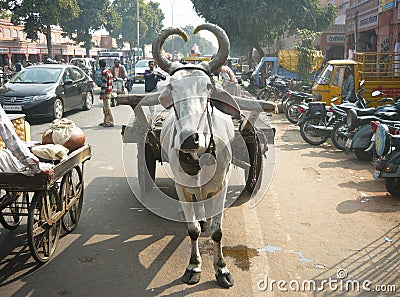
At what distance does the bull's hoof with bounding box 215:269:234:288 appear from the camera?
3879 millimetres

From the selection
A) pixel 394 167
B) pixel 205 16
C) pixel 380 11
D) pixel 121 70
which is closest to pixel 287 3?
pixel 205 16

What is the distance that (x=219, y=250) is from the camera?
163 inches

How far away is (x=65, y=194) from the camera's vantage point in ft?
15.2

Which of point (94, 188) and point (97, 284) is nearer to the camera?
point (97, 284)

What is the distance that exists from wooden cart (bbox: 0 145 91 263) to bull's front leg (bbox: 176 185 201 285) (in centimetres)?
124

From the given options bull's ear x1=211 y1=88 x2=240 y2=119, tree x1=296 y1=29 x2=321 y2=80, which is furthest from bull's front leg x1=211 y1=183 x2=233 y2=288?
tree x1=296 y1=29 x2=321 y2=80

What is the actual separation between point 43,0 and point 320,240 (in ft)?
96.4

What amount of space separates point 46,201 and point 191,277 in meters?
1.53

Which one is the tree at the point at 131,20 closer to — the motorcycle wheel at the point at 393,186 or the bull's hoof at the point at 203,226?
the motorcycle wheel at the point at 393,186

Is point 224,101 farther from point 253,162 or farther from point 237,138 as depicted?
point 253,162

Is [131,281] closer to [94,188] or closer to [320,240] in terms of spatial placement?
[320,240]

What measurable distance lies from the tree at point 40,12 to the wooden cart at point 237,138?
27.0 meters

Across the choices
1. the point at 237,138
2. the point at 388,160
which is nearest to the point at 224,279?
the point at 237,138

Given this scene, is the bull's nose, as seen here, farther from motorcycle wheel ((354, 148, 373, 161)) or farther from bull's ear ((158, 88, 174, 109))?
motorcycle wheel ((354, 148, 373, 161))
